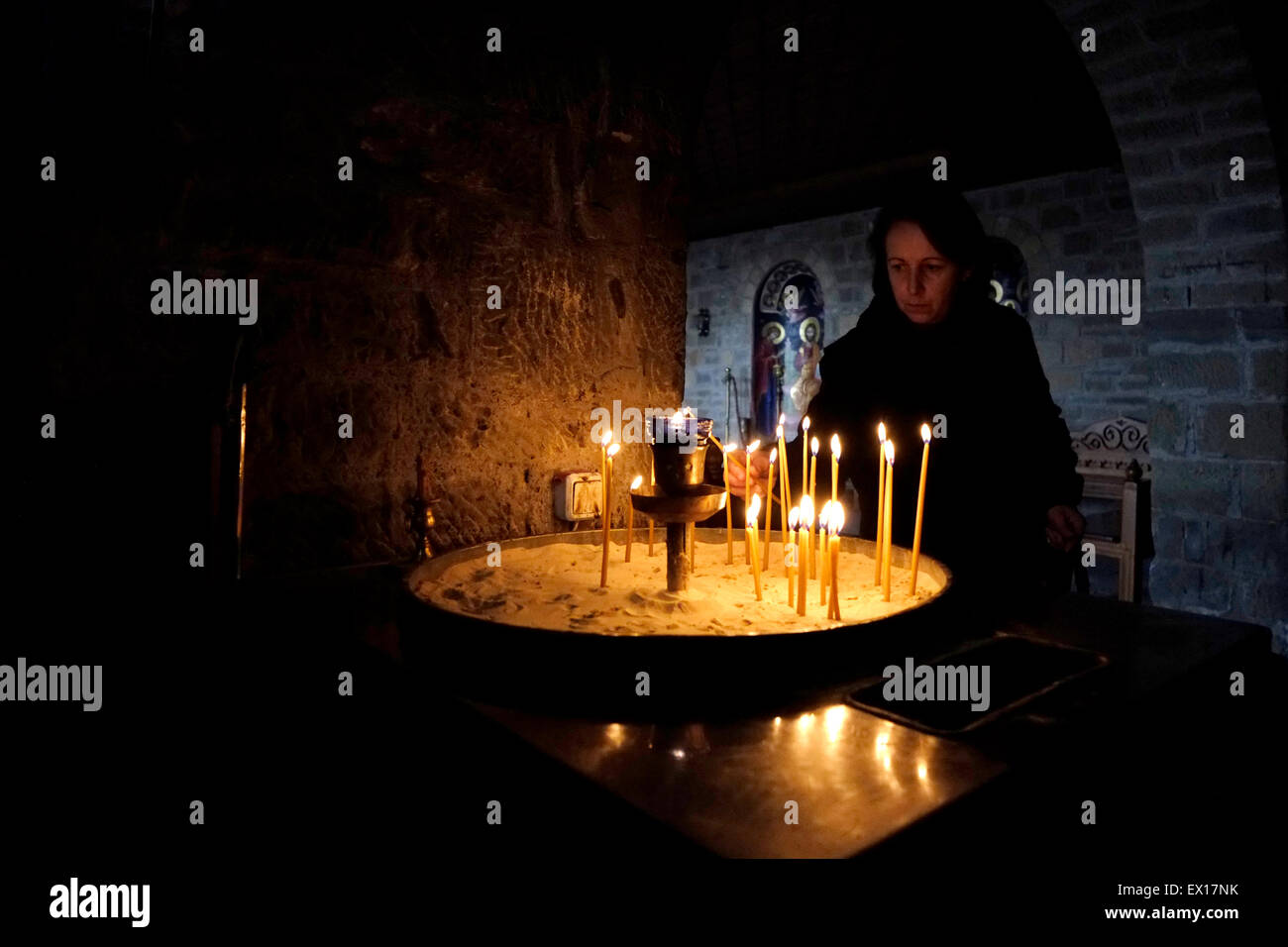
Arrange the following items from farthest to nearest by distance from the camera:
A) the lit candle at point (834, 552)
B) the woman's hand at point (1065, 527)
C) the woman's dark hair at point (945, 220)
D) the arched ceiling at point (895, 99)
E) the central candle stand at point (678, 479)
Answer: the arched ceiling at point (895, 99) < the woman's dark hair at point (945, 220) < the woman's hand at point (1065, 527) < the central candle stand at point (678, 479) < the lit candle at point (834, 552)

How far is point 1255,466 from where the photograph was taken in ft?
12.2

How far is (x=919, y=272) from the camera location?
9.21ft

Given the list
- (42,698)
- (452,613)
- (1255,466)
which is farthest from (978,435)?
(42,698)

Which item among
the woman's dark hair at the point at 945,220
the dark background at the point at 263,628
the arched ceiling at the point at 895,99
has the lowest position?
the dark background at the point at 263,628

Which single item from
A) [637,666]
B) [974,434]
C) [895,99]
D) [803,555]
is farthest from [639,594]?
[895,99]

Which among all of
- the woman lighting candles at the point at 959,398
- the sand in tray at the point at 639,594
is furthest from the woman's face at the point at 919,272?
the sand in tray at the point at 639,594

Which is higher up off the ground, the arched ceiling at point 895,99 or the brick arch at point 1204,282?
the arched ceiling at point 895,99

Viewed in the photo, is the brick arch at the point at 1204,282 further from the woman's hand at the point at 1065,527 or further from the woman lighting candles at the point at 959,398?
the woman's hand at the point at 1065,527

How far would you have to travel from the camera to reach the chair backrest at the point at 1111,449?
7.09m

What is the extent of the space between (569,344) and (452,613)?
4.54ft

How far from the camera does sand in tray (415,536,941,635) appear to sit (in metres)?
1.47

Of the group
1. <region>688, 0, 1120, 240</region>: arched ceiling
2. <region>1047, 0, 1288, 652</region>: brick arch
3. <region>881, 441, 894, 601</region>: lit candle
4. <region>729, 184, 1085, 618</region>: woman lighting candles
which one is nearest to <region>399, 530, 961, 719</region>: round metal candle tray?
<region>881, 441, 894, 601</region>: lit candle

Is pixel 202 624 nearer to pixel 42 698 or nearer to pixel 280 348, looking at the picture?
pixel 42 698

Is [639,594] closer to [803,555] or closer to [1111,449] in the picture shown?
[803,555]
